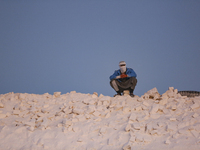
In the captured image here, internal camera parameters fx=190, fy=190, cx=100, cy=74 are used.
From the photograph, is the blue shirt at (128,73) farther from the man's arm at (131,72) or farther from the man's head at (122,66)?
the man's head at (122,66)

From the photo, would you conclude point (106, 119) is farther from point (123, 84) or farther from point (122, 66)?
point (122, 66)

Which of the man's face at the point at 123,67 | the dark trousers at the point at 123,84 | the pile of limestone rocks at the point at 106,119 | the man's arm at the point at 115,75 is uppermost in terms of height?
the man's face at the point at 123,67

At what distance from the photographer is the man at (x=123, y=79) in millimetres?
6680

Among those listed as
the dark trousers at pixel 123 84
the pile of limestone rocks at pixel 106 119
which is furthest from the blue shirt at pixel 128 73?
the pile of limestone rocks at pixel 106 119

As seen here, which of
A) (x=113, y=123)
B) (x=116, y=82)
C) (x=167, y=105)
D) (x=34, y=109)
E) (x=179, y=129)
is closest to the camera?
(x=179, y=129)

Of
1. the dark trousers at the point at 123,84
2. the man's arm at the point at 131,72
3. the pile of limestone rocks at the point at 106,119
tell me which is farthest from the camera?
the man's arm at the point at 131,72

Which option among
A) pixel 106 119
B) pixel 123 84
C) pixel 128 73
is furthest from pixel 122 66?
pixel 106 119

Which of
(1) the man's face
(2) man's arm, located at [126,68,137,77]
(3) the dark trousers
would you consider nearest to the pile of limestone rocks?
(3) the dark trousers

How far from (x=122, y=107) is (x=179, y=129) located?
1679 mm

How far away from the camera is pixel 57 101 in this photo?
6.23m

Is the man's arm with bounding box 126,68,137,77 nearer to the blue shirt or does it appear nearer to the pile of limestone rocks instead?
the blue shirt

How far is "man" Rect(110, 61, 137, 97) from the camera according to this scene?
668 cm

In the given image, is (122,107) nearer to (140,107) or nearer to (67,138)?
(140,107)

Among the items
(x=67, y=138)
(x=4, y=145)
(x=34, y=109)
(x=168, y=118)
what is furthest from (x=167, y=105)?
(x=4, y=145)
